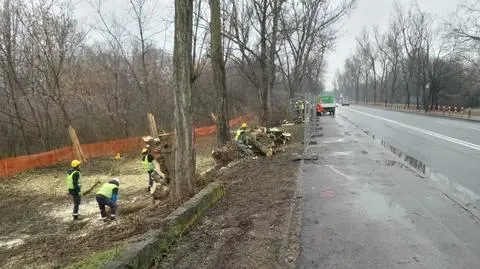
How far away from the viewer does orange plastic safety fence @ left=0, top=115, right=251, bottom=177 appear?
63.9 feet

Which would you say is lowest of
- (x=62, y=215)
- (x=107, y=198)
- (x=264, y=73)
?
(x=62, y=215)

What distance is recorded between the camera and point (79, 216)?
1273 cm

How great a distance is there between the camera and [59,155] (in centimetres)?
2278

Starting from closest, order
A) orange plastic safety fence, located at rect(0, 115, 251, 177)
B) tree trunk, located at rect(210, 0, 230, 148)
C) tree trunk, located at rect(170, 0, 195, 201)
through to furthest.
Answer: tree trunk, located at rect(170, 0, 195, 201) → tree trunk, located at rect(210, 0, 230, 148) → orange plastic safety fence, located at rect(0, 115, 251, 177)

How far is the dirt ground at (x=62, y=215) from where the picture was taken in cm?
714

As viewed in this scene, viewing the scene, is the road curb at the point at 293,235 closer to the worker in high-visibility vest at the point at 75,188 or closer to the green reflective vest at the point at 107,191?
the green reflective vest at the point at 107,191

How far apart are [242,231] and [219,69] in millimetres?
10801

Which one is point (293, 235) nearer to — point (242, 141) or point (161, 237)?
point (161, 237)

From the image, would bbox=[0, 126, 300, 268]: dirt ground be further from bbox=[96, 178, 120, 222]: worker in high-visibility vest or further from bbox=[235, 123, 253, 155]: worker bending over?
bbox=[235, 123, 253, 155]: worker bending over

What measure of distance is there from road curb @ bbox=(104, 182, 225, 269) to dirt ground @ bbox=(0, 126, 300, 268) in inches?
7.1

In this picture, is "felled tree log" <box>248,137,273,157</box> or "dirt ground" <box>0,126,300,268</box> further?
"felled tree log" <box>248,137,273,157</box>

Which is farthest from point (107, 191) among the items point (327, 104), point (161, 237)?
point (327, 104)

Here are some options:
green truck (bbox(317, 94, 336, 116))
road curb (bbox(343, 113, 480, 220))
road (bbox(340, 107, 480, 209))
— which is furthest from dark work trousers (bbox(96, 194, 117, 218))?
green truck (bbox(317, 94, 336, 116))

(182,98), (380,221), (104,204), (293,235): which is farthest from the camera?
(104,204)
